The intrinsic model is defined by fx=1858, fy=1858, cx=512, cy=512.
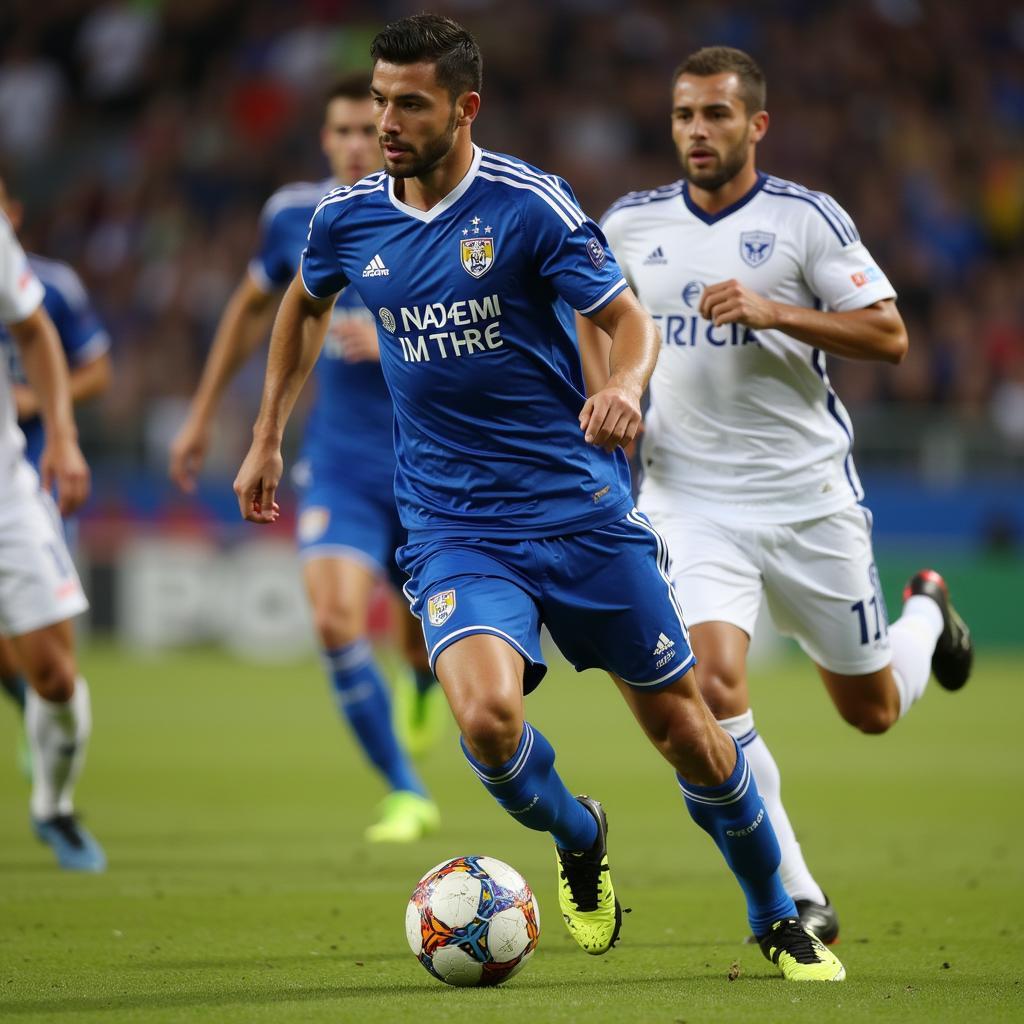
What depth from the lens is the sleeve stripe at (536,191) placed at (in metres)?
4.93

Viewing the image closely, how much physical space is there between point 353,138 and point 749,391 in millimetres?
2809

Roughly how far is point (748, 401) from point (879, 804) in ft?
13.0

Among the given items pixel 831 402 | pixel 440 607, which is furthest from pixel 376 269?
pixel 831 402

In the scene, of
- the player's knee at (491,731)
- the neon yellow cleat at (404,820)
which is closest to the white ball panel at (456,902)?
the player's knee at (491,731)

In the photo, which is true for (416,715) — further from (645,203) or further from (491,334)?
(491,334)

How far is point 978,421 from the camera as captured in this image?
1758 centimetres

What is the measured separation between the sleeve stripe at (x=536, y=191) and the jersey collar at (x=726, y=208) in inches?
52.1

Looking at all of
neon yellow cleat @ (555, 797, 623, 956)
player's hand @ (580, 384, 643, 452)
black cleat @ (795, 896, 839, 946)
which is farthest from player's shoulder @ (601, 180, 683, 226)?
black cleat @ (795, 896, 839, 946)

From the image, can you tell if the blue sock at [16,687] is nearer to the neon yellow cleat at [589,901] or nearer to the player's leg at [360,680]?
the player's leg at [360,680]

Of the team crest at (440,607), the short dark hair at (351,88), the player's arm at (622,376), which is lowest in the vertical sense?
the team crest at (440,607)

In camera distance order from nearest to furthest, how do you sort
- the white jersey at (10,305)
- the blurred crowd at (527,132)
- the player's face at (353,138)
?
the white jersey at (10,305) < the player's face at (353,138) < the blurred crowd at (527,132)

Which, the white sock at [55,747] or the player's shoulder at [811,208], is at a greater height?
the player's shoulder at [811,208]

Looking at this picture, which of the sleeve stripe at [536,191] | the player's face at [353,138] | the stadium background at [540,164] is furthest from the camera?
the stadium background at [540,164]

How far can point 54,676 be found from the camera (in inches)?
277
